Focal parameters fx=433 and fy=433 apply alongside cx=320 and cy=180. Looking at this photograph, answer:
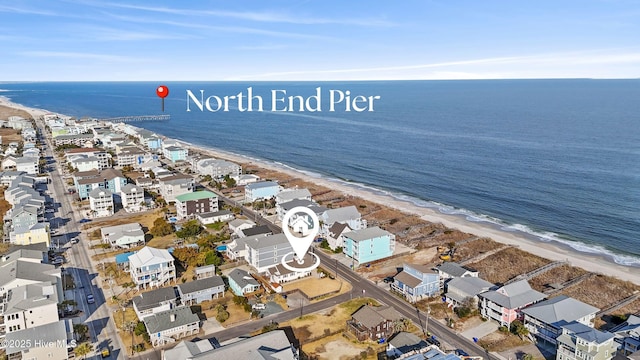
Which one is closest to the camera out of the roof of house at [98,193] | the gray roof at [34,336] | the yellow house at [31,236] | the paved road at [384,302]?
the gray roof at [34,336]

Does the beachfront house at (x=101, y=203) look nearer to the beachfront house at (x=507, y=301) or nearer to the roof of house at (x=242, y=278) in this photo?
the roof of house at (x=242, y=278)

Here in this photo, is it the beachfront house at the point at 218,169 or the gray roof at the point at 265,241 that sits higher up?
the beachfront house at the point at 218,169

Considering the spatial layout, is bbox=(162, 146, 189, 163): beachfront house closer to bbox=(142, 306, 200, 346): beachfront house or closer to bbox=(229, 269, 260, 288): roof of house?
bbox=(229, 269, 260, 288): roof of house

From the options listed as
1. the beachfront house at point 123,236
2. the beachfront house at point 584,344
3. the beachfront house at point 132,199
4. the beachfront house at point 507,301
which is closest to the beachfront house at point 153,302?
the beachfront house at point 123,236

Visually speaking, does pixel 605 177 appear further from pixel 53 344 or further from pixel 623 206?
pixel 53 344

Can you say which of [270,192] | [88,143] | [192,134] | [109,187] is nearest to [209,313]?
[270,192]

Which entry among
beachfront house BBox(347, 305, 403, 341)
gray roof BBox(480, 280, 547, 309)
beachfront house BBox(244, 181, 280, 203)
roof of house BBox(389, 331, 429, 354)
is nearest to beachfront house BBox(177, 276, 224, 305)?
beachfront house BBox(347, 305, 403, 341)
